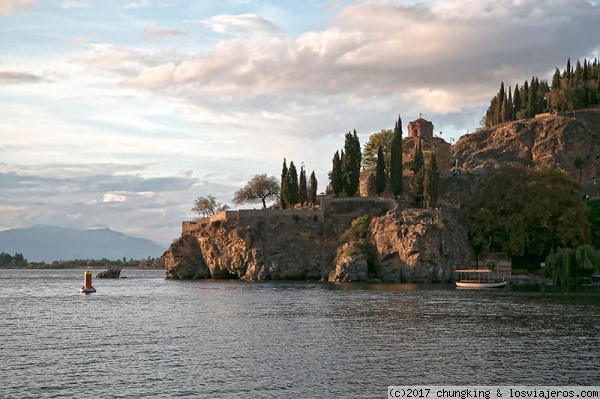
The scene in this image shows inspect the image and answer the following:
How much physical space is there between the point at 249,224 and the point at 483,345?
264 feet

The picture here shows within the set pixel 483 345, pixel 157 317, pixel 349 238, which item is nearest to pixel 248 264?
pixel 349 238

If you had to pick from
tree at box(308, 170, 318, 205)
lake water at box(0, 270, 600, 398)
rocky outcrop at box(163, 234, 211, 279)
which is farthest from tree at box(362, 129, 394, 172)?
lake water at box(0, 270, 600, 398)

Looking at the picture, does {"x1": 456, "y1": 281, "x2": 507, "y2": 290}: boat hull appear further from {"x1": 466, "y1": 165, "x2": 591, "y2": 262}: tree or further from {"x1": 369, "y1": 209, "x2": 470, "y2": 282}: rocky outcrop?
{"x1": 466, "y1": 165, "x2": 591, "y2": 262}: tree

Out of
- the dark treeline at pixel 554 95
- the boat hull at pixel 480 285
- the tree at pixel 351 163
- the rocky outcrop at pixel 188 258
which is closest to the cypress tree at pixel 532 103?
the dark treeline at pixel 554 95

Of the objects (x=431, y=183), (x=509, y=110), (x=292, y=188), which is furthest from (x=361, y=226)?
(x=509, y=110)

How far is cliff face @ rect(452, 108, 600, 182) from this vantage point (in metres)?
138

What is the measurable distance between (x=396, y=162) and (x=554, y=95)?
170 feet

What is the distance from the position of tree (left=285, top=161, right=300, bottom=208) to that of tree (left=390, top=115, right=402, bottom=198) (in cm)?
1703

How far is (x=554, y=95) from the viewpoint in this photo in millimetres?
149500

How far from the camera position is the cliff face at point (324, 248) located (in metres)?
108

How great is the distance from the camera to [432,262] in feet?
352

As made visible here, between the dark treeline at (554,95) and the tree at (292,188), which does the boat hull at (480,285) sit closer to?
the tree at (292,188)

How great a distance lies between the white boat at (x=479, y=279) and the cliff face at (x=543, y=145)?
35.1 m

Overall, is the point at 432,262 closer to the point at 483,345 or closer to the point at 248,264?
the point at 248,264
